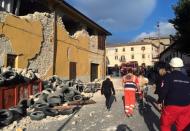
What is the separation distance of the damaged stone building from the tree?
7175mm

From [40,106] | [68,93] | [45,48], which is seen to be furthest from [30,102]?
[45,48]

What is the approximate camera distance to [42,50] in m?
22.6

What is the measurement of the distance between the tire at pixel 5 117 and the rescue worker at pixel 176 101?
5.92 m

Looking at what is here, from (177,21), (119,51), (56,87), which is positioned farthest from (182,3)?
(119,51)

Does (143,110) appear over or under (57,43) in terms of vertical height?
under

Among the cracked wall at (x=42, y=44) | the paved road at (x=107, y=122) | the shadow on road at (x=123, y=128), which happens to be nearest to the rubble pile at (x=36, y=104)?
the paved road at (x=107, y=122)

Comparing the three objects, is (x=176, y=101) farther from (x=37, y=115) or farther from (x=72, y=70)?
(x=72, y=70)

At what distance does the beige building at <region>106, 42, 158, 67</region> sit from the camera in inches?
3939

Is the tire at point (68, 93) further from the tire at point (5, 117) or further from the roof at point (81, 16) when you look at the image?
the roof at point (81, 16)

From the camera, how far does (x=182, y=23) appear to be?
3112 cm

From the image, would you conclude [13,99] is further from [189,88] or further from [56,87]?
[189,88]

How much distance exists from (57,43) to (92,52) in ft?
32.1

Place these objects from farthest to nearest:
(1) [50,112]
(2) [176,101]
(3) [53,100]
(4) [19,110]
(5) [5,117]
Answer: (3) [53,100], (1) [50,112], (4) [19,110], (5) [5,117], (2) [176,101]

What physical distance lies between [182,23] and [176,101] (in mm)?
24892
